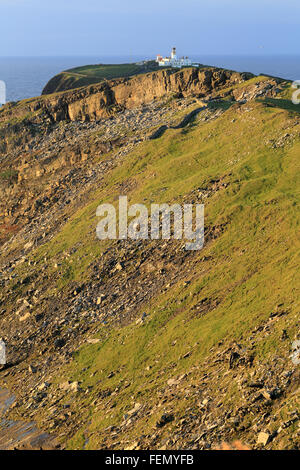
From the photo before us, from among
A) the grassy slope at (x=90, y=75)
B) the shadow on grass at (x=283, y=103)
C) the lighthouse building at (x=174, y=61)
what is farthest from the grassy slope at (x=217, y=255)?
the grassy slope at (x=90, y=75)

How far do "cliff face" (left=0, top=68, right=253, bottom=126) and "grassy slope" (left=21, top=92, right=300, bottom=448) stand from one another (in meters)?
18.0

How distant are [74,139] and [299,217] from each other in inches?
1594

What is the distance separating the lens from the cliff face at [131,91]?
70.0m

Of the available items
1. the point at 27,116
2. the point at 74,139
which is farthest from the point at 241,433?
the point at 27,116

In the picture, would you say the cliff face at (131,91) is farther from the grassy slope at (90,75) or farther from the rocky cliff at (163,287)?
the grassy slope at (90,75)

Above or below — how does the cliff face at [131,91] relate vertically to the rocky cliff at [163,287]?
above

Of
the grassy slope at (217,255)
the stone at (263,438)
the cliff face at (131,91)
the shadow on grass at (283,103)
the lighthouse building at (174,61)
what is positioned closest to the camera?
the stone at (263,438)

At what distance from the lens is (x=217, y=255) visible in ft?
120

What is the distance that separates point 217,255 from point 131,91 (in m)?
43.3

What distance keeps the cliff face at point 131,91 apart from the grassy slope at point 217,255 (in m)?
18.0

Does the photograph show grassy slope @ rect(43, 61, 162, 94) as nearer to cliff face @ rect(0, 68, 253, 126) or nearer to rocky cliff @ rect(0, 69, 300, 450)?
cliff face @ rect(0, 68, 253, 126)

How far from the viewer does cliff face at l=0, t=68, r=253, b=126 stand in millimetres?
70000

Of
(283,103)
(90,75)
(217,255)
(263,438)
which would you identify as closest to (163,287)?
(217,255)

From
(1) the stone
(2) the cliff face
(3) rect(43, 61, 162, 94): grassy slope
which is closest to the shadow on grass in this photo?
(2) the cliff face
